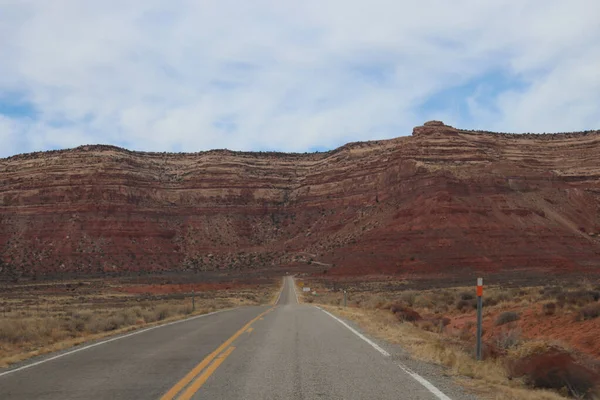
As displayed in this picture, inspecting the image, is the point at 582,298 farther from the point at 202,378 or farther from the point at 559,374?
the point at 202,378

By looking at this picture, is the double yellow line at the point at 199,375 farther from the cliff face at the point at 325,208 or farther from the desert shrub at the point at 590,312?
the cliff face at the point at 325,208

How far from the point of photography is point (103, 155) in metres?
120

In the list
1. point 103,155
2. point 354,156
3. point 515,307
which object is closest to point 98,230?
point 103,155

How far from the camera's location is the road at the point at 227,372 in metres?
7.23

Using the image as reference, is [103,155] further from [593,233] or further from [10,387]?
[10,387]

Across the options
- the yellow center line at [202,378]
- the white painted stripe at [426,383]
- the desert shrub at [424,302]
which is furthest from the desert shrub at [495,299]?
the white painted stripe at [426,383]

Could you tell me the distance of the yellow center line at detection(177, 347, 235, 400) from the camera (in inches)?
278

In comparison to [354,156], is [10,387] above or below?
below

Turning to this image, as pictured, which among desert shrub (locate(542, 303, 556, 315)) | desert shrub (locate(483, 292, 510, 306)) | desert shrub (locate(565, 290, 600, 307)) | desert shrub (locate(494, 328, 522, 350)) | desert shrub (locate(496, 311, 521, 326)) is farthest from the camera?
desert shrub (locate(483, 292, 510, 306))

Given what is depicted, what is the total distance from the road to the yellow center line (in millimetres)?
12

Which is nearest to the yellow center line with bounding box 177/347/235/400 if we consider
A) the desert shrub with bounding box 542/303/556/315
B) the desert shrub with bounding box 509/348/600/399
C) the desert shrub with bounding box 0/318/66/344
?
the desert shrub with bounding box 509/348/600/399

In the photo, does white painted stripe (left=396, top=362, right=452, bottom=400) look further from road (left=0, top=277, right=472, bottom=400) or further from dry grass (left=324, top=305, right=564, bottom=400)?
dry grass (left=324, top=305, right=564, bottom=400)

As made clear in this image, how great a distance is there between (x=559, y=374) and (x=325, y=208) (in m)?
105

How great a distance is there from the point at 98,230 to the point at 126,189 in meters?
11.9
